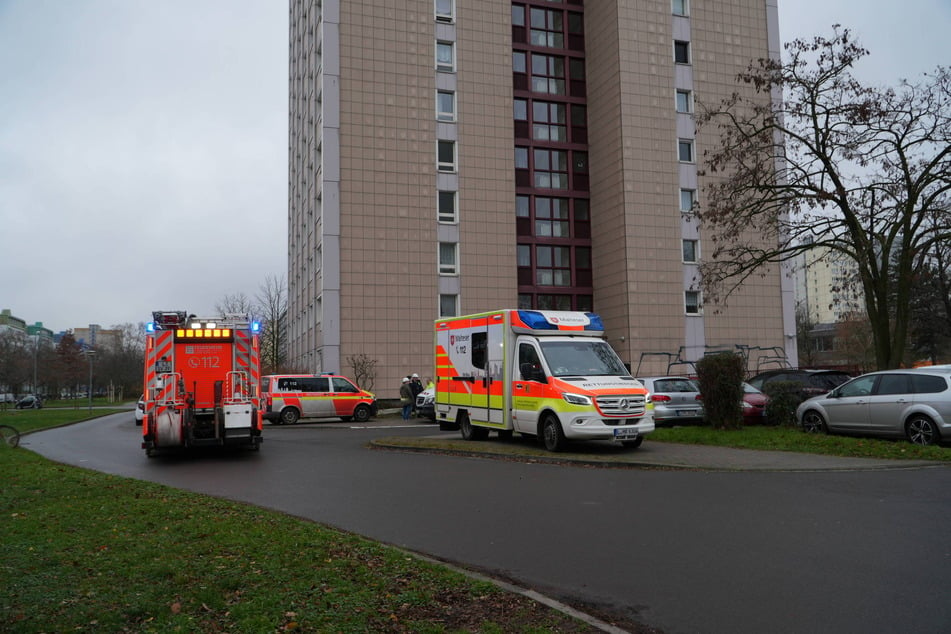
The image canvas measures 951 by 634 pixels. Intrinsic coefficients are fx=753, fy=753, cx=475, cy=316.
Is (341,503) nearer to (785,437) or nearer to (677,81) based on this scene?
(785,437)

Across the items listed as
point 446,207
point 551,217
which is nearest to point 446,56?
point 446,207

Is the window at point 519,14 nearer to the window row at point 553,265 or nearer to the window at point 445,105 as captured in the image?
the window at point 445,105

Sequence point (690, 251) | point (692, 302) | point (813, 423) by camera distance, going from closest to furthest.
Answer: point (813, 423), point (692, 302), point (690, 251)

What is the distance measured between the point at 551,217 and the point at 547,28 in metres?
11.4

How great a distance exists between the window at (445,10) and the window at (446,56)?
1.34m

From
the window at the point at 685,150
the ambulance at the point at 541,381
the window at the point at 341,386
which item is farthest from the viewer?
the window at the point at 685,150

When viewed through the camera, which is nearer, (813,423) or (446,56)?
(813,423)

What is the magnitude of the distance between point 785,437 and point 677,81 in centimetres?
3107

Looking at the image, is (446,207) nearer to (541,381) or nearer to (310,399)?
(310,399)

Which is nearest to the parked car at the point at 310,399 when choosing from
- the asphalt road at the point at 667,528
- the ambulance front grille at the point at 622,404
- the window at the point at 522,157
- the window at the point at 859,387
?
the asphalt road at the point at 667,528

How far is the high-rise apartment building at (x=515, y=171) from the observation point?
125 feet

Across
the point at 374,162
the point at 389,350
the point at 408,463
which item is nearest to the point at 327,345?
the point at 389,350

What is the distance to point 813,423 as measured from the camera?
54.4 ft

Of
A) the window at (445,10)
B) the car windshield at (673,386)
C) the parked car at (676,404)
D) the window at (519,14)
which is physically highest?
the window at (519,14)
